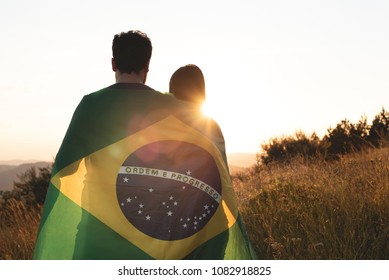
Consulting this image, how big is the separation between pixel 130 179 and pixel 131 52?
903 millimetres

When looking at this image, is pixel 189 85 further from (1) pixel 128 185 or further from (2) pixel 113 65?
(1) pixel 128 185

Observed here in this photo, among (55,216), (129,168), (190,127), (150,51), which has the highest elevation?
(150,51)

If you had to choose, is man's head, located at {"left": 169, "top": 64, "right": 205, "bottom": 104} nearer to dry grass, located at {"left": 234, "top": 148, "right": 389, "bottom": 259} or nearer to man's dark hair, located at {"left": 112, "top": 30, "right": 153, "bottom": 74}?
man's dark hair, located at {"left": 112, "top": 30, "right": 153, "bottom": 74}

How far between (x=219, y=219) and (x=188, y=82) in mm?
1276

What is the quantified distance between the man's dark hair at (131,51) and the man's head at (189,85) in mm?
760

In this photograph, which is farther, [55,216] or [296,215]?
[296,215]

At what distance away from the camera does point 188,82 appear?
4055 millimetres

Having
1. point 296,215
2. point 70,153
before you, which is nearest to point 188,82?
point 70,153

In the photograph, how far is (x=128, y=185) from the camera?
127 inches

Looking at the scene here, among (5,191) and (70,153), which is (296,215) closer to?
(70,153)

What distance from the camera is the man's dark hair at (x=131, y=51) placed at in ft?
10.7

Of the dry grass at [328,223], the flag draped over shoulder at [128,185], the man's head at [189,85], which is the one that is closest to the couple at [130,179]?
the flag draped over shoulder at [128,185]

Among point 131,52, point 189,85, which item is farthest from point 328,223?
point 131,52

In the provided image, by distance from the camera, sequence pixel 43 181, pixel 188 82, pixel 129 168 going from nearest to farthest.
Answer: pixel 129 168, pixel 188 82, pixel 43 181
